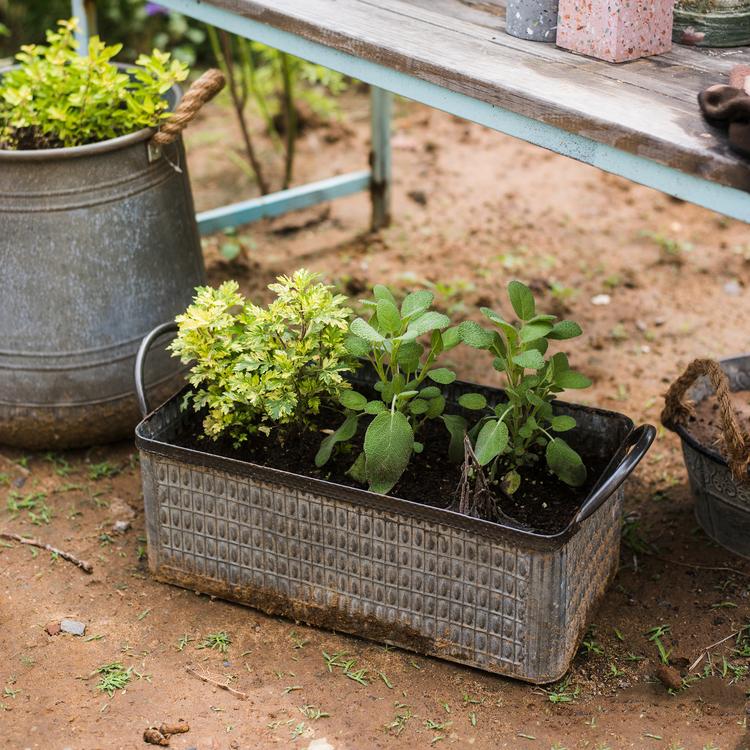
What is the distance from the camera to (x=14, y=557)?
2.46m

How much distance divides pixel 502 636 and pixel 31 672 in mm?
901

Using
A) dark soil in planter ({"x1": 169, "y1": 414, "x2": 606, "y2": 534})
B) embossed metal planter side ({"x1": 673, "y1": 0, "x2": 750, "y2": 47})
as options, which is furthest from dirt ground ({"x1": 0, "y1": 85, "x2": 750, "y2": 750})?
embossed metal planter side ({"x1": 673, "y1": 0, "x2": 750, "y2": 47})

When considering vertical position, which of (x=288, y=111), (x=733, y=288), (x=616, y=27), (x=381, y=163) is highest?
(x=616, y=27)

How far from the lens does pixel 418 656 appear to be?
2.15 meters

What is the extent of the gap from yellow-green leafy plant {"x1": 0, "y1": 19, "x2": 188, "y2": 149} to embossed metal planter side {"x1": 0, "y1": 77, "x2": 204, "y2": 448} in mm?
95

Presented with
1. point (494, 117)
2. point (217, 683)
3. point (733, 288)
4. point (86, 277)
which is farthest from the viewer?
point (733, 288)

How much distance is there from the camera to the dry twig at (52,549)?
2424 millimetres

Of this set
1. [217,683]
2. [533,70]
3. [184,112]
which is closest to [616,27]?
[533,70]

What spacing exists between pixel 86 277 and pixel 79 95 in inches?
17.1

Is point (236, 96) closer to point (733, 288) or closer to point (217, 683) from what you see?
point (733, 288)

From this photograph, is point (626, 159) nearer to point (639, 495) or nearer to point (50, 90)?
point (639, 495)

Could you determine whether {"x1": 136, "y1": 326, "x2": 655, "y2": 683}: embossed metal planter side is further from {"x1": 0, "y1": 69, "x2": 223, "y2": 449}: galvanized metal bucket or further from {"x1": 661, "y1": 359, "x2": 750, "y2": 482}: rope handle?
{"x1": 0, "y1": 69, "x2": 223, "y2": 449}: galvanized metal bucket

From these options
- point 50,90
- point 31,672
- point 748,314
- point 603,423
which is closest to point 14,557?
point 31,672

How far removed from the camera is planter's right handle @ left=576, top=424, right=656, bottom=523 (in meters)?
1.95
